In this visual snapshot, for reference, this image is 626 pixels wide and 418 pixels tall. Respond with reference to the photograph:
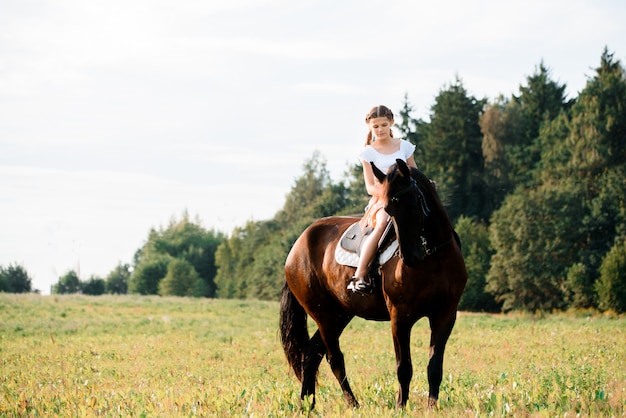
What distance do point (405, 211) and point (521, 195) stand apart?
1905 inches

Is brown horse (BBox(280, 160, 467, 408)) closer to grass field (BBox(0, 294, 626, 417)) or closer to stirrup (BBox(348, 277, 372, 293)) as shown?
stirrup (BBox(348, 277, 372, 293))

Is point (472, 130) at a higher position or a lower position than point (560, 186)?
higher

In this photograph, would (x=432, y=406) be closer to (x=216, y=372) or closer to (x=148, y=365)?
(x=216, y=372)

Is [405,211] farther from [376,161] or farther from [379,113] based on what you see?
[379,113]

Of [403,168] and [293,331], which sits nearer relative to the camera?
[403,168]

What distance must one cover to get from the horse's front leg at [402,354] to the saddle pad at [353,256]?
685 mm

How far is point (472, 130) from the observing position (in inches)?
2837

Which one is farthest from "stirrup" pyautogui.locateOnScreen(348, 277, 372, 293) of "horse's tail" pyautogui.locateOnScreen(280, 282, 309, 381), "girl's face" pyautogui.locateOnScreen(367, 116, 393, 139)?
"horse's tail" pyautogui.locateOnScreen(280, 282, 309, 381)

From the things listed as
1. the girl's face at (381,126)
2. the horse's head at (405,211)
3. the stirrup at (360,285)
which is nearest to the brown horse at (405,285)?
the horse's head at (405,211)

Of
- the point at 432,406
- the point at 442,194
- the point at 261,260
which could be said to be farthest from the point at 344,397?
the point at 261,260

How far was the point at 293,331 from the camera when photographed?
988 cm

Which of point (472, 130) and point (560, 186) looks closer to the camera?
point (560, 186)

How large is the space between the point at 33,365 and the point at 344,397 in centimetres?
890

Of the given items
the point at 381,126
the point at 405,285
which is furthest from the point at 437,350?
the point at 381,126
